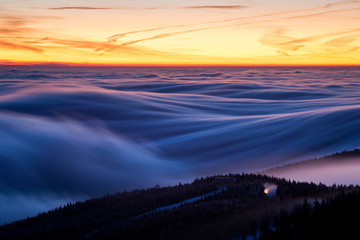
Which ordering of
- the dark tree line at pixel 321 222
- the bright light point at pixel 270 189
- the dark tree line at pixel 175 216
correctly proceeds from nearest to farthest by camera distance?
the dark tree line at pixel 321 222, the dark tree line at pixel 175 216, the bright light point at pixel 270 189

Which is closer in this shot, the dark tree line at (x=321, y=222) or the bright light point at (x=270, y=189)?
the dark tree line at (x=321, y=222)

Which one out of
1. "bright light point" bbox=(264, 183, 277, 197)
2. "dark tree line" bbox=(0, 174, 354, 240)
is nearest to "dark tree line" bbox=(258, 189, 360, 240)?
"dark tree line" bbox=(0, 174, 354, 240)

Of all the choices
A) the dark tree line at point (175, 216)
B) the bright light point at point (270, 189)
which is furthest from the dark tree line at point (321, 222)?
the bright light point at point (270, 189)

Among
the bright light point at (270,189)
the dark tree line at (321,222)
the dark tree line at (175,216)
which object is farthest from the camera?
the bright light point at (270,189)

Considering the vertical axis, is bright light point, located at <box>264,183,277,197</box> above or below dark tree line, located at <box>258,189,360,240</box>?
below

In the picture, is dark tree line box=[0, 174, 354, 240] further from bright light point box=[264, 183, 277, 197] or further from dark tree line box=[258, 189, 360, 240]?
dark tree line box=[258, 189, 360, 240]

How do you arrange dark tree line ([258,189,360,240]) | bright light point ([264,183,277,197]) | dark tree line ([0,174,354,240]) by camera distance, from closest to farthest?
dark tree line ([258,189,360,240]) < dark tree line ([0,174,354,240]) < bright light point ([264,183,277,197])

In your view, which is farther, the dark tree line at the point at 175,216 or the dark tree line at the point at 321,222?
the dark tree line at the point at 175,216

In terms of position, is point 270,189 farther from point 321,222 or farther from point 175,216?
point 321,222

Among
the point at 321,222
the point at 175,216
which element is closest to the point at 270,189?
the point at 175,216

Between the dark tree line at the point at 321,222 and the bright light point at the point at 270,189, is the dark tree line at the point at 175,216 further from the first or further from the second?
the dark tree line at the point at 321,222

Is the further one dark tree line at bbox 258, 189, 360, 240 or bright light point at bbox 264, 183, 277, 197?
bright light point at bbox 264, 183, 277, 197

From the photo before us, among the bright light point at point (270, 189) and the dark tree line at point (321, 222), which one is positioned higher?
the dark tree line at point (321, 222)
